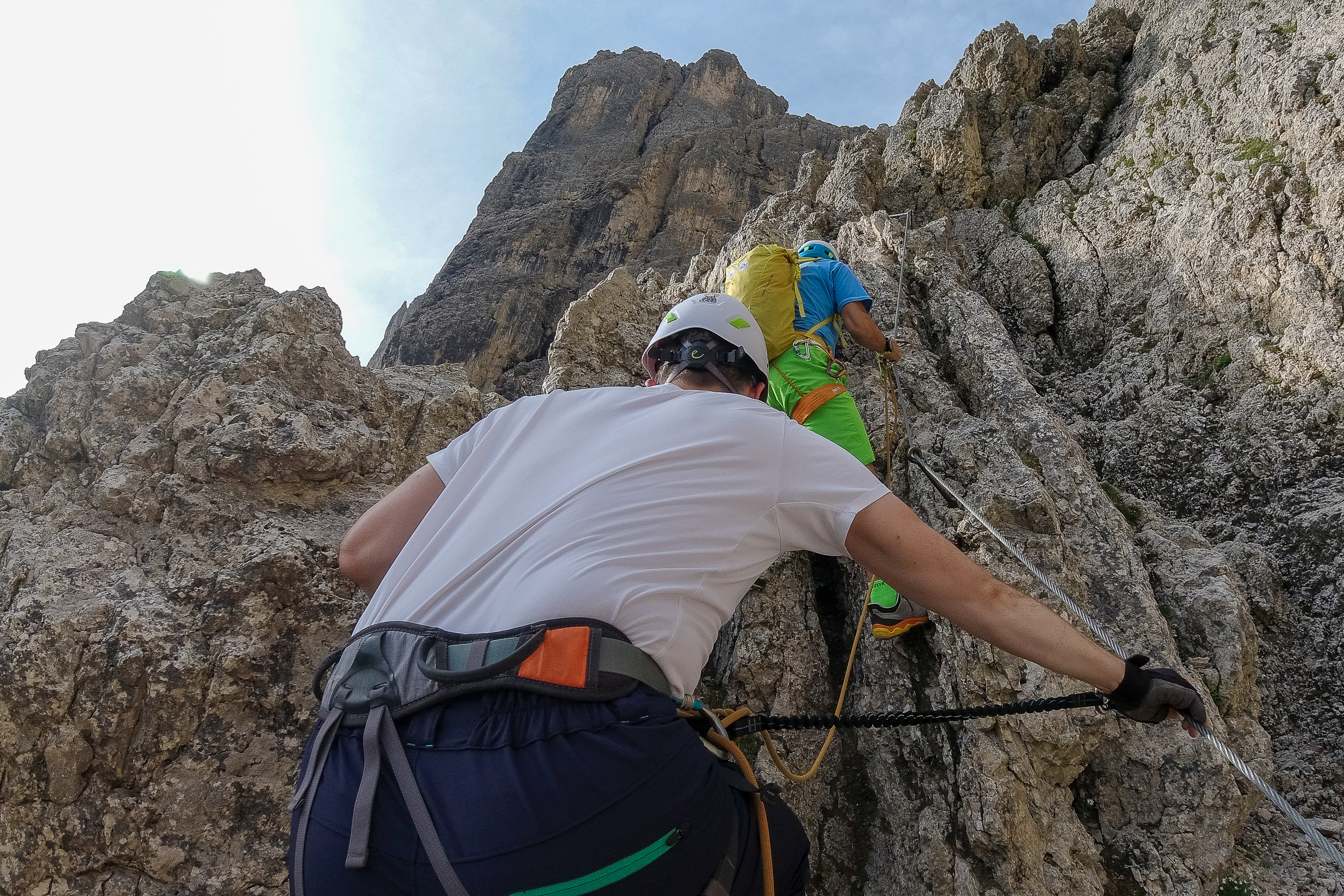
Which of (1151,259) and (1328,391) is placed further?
(1151,259)

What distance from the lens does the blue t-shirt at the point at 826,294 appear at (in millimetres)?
7887

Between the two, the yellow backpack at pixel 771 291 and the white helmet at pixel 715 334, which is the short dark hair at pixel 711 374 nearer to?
the white helmet at pixel 715 334

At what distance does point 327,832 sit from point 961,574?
2164mm

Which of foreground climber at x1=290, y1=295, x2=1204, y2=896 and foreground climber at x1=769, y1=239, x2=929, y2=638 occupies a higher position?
foreground climber at x1=769, y1=239, x2=929, y2=638

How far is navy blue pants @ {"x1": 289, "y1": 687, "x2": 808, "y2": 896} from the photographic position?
5.84 ft

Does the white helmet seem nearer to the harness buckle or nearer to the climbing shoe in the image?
the harness buckle

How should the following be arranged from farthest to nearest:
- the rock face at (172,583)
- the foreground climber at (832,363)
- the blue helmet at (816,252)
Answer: the blue helmet at (816,252) → the foreground climber at (832,363) → the rock face at (172,583)

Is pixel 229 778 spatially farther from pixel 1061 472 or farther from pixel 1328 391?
pixel 1328 391

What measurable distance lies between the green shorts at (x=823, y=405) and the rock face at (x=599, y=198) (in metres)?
27.3

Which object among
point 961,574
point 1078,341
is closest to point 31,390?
point 961,574

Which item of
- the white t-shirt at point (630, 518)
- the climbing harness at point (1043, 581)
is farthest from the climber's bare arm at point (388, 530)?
the climbing harness at point (1043, 581)

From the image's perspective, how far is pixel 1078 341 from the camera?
1130 centimetres

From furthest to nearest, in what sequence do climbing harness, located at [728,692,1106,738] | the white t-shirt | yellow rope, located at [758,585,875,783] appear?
yellow rope, located at [758,585,875,783]
climbing harness, located at [728,692,1106,738]
the white t-shirt

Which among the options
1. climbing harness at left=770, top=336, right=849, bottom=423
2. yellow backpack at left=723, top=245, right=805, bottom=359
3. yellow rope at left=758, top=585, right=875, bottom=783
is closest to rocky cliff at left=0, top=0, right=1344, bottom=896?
yellow rope at left=758, top=585, right=875, bottom=783
